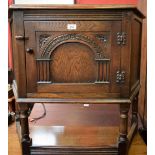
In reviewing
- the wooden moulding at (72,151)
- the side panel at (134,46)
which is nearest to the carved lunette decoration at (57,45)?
the side panel at (134,46)

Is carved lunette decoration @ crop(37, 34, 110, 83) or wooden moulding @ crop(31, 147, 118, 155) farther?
wooden moulding @ crop(31, 147, 118, 155)

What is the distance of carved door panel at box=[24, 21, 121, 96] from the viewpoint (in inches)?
37.8

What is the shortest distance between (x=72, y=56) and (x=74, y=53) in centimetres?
2

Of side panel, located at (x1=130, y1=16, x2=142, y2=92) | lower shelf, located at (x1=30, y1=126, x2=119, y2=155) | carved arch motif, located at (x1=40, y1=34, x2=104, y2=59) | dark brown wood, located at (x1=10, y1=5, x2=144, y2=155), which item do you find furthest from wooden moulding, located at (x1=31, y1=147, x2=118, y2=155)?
carved arch motif, located at (x1=40, y1=34, x2=104, y2=59)

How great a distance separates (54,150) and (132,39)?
0.69 meters

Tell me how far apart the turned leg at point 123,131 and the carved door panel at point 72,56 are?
0.09 m

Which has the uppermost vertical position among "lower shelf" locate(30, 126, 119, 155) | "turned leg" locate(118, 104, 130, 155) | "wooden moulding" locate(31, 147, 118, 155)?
"turned leg" locate(118, 104, 130, 155)

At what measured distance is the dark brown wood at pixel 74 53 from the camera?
943mm

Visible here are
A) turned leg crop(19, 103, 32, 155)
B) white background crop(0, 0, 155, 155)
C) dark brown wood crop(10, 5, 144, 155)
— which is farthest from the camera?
turned leg crop(19, 103, 32, 155)

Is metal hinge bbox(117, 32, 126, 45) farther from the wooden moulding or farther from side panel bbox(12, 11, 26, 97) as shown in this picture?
the wooden moulding
